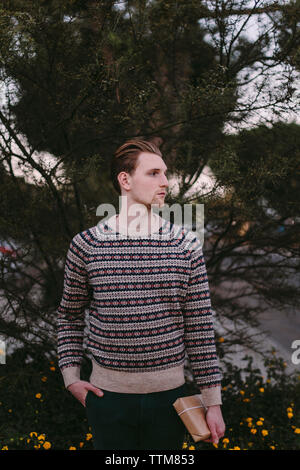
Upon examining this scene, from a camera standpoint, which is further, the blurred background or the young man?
the blurred background

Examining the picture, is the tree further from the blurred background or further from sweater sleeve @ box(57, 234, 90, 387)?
sweater sleeve @ box(57, 234, 90, 387)

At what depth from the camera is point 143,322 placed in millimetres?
1340

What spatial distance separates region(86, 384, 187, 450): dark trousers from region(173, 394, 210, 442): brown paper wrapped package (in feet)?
0.18

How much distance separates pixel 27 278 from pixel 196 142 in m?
1.74

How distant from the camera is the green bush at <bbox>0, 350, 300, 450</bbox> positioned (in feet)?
9.19

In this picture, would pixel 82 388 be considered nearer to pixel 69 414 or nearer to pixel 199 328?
pixel 199 328

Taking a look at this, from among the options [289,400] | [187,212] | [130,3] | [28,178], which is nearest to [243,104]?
[187,212]

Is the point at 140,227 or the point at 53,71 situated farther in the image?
the point at 53,71

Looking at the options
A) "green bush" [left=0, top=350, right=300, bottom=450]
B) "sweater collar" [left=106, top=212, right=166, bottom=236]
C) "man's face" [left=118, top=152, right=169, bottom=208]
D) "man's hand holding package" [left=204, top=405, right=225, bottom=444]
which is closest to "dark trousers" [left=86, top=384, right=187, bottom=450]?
"man's hand holding package" [left=204, top=405, right=225, bottom=444]

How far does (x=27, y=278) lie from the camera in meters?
3.24

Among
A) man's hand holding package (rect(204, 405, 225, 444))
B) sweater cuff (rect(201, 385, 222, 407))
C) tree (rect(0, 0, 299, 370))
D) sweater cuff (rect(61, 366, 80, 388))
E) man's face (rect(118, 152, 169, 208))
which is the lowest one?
man's hand holding package (rect(204, 405, 225, 444))

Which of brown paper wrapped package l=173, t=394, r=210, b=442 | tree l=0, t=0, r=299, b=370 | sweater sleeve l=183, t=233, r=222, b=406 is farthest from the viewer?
tree l=0, t=0, r=299, b=370

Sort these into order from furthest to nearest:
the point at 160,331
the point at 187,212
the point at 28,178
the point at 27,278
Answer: the point at 27,278 → the point at 28,178 → the point at 187,212 → the point at 160,331

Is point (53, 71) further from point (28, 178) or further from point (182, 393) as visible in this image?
point (182, 393)
